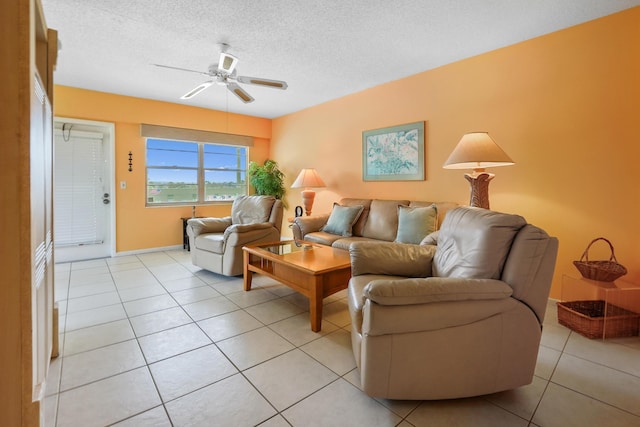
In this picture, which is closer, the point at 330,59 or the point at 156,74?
the point at 330,59

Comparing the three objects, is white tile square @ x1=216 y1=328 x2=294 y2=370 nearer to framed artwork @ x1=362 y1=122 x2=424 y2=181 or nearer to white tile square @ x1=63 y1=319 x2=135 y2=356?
white tile square @ x1=63 y1=319 x2=135 y2=356

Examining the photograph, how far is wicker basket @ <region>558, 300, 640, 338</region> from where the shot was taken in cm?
211

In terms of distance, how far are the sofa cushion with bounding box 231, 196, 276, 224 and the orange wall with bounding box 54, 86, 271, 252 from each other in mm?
1576

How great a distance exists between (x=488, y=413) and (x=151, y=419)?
156cm

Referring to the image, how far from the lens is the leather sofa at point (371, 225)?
10.8 ft

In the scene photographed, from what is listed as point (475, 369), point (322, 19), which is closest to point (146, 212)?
point (322, 19)

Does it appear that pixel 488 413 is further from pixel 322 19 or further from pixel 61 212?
pixel 61 212

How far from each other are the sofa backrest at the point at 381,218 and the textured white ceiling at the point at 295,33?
1.59 metres

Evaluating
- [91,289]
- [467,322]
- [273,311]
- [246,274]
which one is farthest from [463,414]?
[91,289]

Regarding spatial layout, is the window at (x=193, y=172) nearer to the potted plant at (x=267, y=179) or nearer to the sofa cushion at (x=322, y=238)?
the potted plant at (x=267, y=179)

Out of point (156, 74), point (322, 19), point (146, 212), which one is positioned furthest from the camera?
point (146, 212)

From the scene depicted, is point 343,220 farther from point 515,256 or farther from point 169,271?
point 515,256

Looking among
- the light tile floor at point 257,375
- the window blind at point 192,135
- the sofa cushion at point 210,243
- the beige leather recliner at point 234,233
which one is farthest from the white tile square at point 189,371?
the window blind at point 192,135

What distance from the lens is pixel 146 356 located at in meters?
1.87
